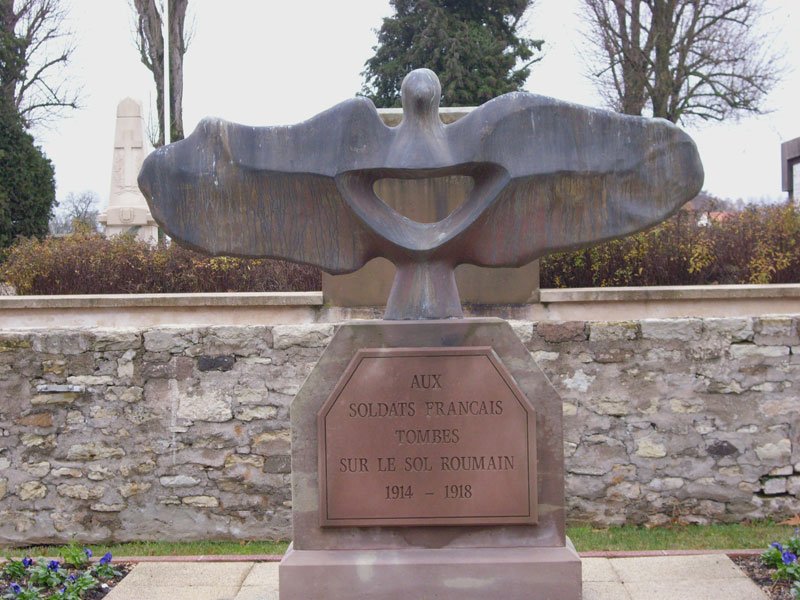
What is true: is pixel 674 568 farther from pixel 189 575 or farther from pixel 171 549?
pixel 171 549

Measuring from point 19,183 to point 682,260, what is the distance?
39.0 feet

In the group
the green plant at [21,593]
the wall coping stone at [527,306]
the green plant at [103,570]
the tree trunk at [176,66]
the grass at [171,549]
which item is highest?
the tree trunk at [176,66]

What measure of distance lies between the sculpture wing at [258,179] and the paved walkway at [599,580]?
5.99ft

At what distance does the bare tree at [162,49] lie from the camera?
16344 millimetres

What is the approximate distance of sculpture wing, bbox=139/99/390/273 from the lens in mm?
3887

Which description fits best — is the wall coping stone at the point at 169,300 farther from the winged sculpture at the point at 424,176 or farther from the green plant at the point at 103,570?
the winged sculpture at the point at 424,176

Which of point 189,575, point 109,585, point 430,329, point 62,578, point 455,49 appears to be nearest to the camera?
point 430,329

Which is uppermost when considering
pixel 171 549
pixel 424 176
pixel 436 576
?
pixel 424 176

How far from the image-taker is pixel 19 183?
48.9 feet

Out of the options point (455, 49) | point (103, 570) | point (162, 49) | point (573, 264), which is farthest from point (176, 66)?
point (103, 570)

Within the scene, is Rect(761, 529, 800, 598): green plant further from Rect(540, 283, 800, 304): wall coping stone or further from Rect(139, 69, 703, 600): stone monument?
Rect(540, 283, 800, 304): wall coping stone

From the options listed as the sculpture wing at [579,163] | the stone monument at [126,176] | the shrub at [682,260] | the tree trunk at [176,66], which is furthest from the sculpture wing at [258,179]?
the tree trunk at [176,66]

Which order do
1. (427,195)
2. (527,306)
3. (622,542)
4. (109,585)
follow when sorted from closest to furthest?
(109,585) < (622,542) < (427,195) < (527,306)

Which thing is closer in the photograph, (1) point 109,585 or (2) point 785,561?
(2) point 785,561
